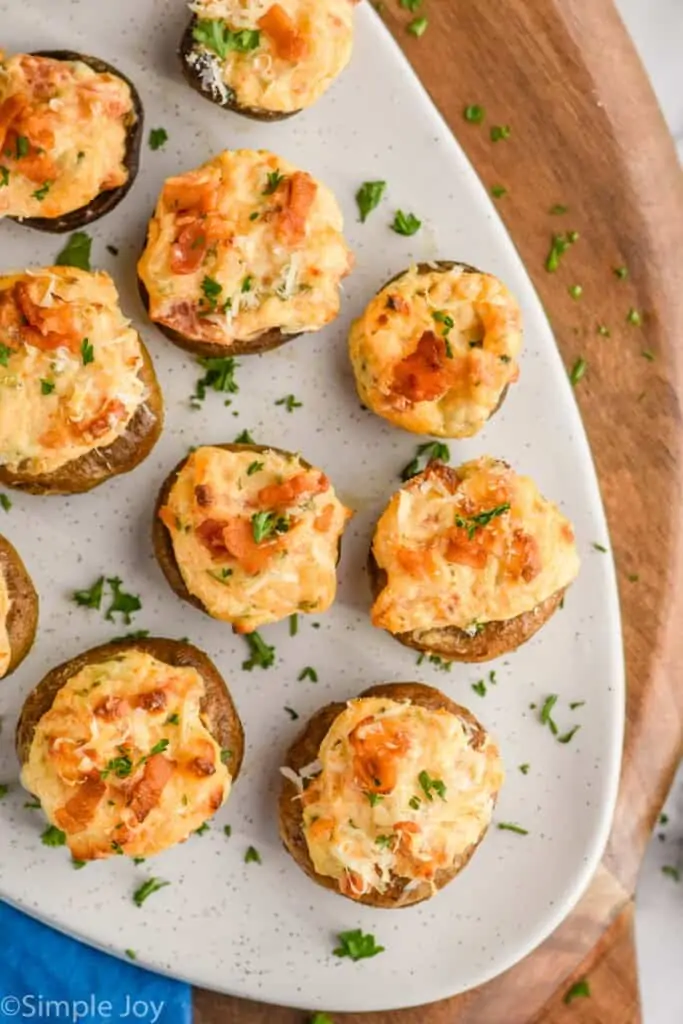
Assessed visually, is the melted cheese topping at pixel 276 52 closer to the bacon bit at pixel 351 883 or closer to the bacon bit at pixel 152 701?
the bacon bit at pixel 152 701

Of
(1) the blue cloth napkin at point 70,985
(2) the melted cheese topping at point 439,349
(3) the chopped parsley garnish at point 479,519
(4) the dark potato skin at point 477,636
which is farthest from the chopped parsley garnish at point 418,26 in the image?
(1) the blue cloth napkin at point 70,985

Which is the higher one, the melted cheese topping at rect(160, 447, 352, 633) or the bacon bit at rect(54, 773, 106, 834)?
the melted cheese topping at rect(160, 447, 352, 633)

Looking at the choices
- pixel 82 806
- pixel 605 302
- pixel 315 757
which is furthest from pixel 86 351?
pixel 605 302

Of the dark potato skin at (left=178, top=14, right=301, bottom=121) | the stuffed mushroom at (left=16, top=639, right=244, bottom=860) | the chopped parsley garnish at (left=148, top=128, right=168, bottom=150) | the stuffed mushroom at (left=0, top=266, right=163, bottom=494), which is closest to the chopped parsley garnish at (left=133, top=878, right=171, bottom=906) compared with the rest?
the stuffed mushroom at (left=16, top=639, right=244, bottom=860)

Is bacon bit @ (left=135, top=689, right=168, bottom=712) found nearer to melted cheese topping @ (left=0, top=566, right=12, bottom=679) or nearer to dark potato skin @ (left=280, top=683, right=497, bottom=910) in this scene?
melted cheese topping @ (left=0, top=566, right=12, bottom=679)

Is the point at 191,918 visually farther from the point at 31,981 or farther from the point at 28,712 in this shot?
the point at 28,712

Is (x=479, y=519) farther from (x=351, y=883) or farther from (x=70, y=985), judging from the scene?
(x=70, y=985)

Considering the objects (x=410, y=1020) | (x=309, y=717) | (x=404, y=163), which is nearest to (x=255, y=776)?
(x=309, y=717)
